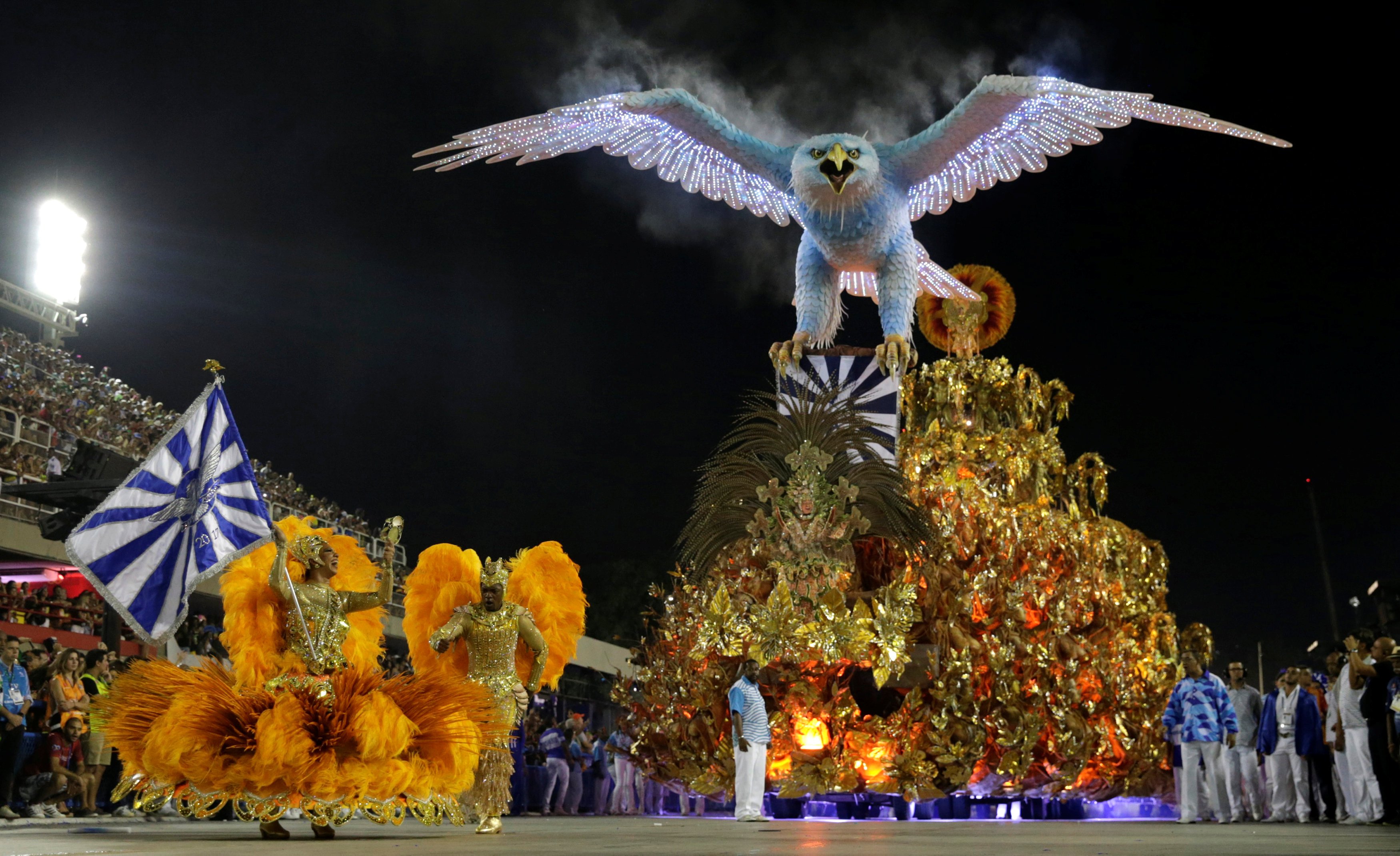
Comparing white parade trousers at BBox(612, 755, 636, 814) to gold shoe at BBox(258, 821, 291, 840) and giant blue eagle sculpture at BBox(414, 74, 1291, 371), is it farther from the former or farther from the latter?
gold shoe at BBox(258, 821, 291, 840)

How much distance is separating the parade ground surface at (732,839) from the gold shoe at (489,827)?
105 mm

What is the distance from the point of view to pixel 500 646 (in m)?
8.70

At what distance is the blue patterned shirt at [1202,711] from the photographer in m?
11.3

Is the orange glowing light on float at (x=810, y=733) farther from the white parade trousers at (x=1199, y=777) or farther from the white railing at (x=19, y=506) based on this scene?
the white railing at (x=19, y=506)

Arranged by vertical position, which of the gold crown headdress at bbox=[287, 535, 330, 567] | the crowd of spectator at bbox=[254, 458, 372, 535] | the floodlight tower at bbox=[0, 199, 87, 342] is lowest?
the gold crown headdress at bbox=[287, 535, 330, 567]

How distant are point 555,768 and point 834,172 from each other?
369 inches

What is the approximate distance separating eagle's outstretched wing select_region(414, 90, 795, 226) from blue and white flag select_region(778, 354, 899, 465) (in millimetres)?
1354

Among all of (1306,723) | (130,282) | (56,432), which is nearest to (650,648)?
(1306,723)

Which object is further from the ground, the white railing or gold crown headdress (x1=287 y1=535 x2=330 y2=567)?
the white railing

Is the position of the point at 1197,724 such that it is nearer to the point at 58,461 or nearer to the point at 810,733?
the point at 810,733

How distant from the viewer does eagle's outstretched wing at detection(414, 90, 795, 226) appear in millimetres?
9859

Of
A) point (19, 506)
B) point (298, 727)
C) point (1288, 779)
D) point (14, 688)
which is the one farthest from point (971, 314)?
point (19, 506)

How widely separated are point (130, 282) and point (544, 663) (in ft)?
89.7

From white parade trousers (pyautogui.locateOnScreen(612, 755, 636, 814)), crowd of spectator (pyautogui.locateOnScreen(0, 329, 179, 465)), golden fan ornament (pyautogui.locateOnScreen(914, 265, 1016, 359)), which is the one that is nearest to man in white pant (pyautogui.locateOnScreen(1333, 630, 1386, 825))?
golden fan ornament (pyautogui.locateOnScreen(914, 265, 1016, 359))
